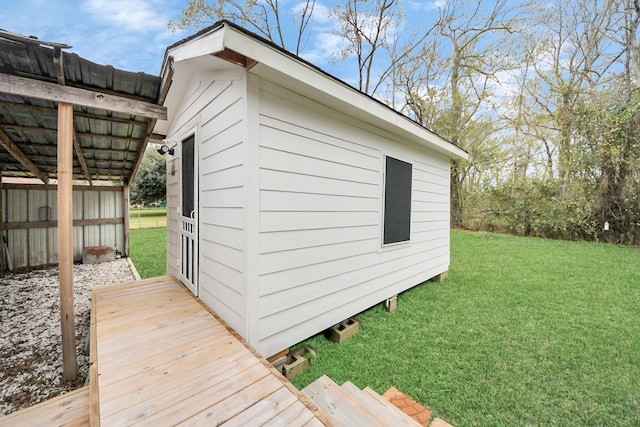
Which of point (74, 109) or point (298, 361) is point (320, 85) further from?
point (74, 109)

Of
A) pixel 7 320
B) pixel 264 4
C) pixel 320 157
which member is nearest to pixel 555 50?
pixel 264 4

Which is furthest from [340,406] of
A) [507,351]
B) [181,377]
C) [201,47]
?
[201,47]

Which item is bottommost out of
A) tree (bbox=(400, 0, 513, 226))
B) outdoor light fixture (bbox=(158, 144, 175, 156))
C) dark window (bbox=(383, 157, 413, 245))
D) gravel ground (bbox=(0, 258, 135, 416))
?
gravel ground (bbox=(0, 258, 135, 416))

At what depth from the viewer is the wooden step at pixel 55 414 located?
4.61 feet

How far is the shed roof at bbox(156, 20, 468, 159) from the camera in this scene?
66.6 inches

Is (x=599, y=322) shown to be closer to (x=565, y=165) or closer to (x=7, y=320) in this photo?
(x=7, y=320)

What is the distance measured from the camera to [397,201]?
12.2 feet

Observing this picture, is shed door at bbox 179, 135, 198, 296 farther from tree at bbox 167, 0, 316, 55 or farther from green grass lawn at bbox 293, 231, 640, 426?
tree at bbox 167, 0, 316, 55

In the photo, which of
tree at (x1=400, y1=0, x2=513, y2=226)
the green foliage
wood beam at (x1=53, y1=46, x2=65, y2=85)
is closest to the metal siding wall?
wood beam at (x1=53, y1=46, x2=65, y2=85)

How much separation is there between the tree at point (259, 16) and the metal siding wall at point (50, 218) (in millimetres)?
7314

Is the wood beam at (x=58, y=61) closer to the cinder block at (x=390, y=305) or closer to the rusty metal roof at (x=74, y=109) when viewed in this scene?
the rusty metal roof at (x=74, y=109)

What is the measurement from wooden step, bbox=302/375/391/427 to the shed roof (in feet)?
7.43

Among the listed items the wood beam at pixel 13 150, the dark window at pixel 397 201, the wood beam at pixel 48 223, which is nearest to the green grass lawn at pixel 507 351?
the dark window at pixel 397 201

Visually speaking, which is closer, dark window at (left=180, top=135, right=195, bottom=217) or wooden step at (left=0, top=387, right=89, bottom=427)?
wooden step at (left=0, top=387, right=89, bottom=427)
